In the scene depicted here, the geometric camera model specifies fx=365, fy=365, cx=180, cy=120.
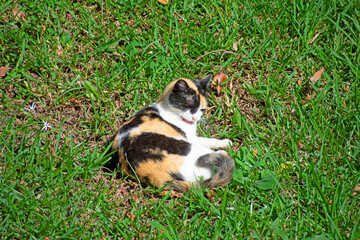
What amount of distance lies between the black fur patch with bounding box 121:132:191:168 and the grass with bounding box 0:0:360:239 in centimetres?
28

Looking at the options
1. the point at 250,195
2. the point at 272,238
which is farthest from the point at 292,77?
the point at 272,238

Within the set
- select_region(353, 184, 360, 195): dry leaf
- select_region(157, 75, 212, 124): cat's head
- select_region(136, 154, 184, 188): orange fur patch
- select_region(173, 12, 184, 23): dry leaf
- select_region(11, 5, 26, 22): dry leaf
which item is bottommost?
select_region(353, 184, 360, 195): dry leaf

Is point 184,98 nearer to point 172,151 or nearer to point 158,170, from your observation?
point 172,151

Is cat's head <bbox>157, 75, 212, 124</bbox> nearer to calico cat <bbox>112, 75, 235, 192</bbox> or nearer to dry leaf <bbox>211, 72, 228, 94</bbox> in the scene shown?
calico cat <bbox>112, 75, 235, 192</bbox>

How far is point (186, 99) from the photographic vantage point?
11.5 ft

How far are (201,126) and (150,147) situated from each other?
97cm

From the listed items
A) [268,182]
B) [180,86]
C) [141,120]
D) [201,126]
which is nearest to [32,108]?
[141,120]

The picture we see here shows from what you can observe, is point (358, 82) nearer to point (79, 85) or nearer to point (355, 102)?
point (355, 102)

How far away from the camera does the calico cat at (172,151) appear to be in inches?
118

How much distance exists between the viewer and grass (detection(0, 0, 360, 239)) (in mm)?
2893

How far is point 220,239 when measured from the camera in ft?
→ 9.32

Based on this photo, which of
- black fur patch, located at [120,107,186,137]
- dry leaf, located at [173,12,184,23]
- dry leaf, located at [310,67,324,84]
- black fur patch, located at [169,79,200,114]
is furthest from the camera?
dry leaf, located at [173,12,184,23]

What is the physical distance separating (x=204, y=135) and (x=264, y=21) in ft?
5.32

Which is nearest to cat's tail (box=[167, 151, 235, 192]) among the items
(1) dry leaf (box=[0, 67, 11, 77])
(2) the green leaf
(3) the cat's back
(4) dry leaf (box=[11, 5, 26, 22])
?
(3) the cat's back
